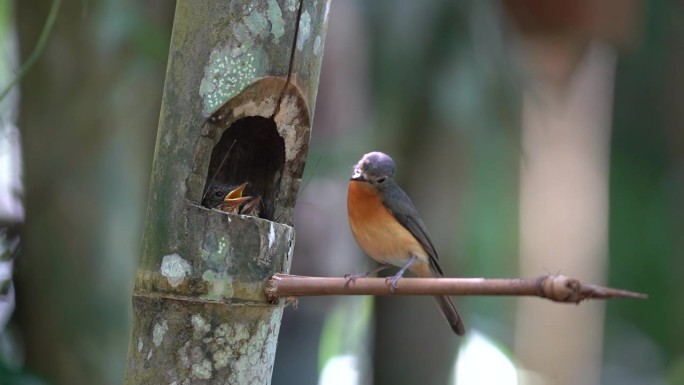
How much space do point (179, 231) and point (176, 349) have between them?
40 cm

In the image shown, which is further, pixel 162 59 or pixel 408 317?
pixel 408 317

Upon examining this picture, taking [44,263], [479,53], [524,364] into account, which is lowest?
[524,364]

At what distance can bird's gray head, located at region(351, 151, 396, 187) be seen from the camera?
433cm

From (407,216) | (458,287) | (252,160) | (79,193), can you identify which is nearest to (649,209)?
(79,193)

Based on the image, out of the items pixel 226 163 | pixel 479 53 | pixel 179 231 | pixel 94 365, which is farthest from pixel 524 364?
pixel 179 231

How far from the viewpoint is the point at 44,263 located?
5.80 metres

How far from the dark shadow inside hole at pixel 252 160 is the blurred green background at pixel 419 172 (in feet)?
3.16

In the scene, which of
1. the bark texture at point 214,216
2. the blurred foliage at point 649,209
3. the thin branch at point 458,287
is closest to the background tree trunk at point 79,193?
the bark texture at point 214,216

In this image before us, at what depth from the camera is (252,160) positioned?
13.1 feet

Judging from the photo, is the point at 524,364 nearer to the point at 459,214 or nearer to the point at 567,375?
the point at 567,375

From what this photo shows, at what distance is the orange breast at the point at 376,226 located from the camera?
454 cm

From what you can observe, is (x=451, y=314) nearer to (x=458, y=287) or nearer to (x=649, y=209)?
(x=458, y=287)

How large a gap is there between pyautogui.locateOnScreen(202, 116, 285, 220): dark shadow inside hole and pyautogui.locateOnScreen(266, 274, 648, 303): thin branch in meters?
0.64

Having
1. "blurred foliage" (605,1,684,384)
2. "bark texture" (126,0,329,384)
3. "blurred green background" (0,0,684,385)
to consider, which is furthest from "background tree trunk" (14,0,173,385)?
"blurred foliage" (605,1,684,384)
